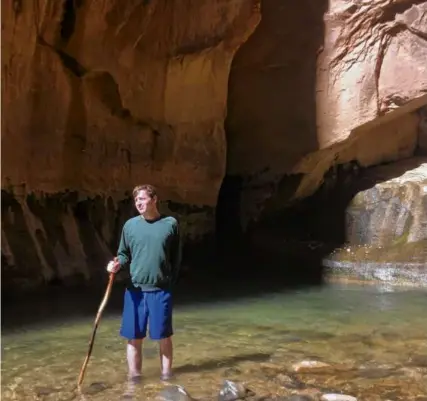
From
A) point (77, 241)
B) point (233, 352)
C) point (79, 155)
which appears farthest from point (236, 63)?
point (233, 352)

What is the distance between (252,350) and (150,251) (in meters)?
1.83

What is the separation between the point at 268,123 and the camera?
12.0 meters

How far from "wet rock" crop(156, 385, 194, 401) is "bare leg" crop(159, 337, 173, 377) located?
0.34 metres

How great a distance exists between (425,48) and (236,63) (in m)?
3.02

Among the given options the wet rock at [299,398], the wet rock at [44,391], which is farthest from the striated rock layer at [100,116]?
the wet rock at [299,398]

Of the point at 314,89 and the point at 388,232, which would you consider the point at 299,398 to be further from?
the point at 314,89

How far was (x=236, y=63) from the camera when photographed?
39.1 feet

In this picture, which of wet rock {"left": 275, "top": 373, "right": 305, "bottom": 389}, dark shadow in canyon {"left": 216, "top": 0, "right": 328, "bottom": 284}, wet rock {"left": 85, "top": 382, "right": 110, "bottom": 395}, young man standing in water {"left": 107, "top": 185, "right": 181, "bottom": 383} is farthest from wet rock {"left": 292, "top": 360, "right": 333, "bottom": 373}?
dark shadow in canyon {"left": 216, "top": 0, "right": 328, "bottom": 284}

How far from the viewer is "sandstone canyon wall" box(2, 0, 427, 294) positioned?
907 centimetres

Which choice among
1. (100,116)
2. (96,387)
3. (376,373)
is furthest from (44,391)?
(100,116)

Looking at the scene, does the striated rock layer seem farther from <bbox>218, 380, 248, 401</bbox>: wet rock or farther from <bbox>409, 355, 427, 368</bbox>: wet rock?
<bbox>409, 355, 427, 368</bbox>: wet rock

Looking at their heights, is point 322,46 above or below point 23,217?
above

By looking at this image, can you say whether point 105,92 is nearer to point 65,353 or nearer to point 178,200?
point 178,200

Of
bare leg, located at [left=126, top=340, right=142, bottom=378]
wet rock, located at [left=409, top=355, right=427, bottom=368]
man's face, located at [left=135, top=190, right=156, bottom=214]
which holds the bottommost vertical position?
wet rock, located at [left=409, top=355, right=427, bottom=368]
